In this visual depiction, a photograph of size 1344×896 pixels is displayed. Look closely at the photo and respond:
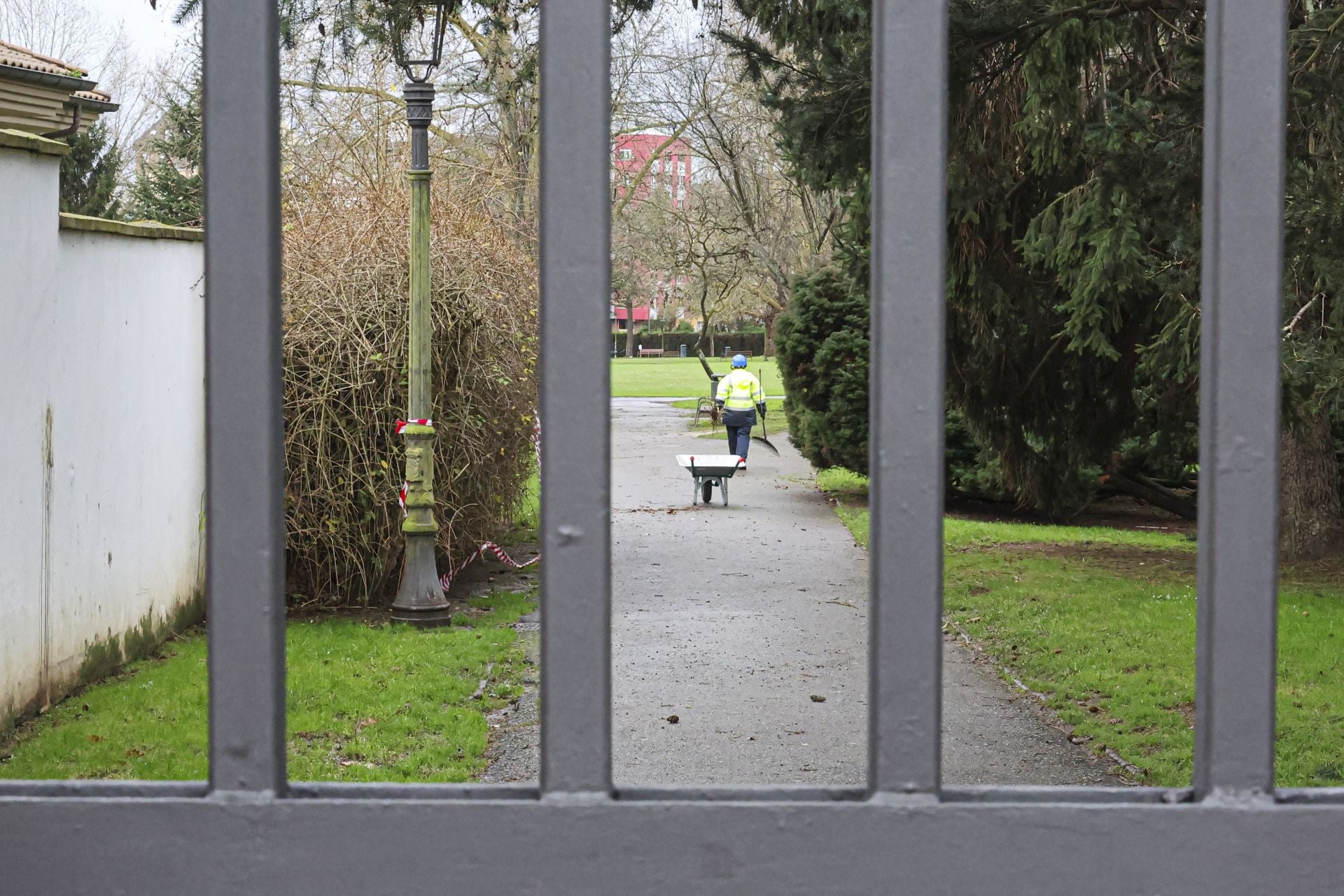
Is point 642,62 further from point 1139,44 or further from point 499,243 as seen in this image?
point 1139,44

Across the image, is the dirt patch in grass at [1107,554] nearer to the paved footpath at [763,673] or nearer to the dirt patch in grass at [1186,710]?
the paved footpath at [763,673]

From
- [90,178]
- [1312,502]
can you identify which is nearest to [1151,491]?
[1312,502]

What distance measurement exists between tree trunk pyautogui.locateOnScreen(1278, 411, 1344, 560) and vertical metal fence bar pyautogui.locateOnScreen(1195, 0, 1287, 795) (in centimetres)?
1281

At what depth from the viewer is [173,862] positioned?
51.8 inches

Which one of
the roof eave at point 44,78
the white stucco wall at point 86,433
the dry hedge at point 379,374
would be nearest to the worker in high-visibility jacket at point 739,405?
the dry hedge at point 379,374

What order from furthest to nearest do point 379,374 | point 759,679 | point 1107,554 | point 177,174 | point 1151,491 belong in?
1. point 177,174
2. point 1151,491
3. point 1107,554
4. point 379,374
5. point 759,679

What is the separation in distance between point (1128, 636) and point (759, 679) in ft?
9.75

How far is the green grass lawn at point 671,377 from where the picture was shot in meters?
46.7

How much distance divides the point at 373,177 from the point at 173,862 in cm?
1009

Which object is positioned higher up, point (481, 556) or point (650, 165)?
point (650, 165)

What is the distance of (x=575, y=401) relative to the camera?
130cm

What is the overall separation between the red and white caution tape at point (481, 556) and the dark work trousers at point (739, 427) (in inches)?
324

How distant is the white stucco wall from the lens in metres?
6.59

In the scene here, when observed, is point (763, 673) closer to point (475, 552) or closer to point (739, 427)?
point (475, 552)
